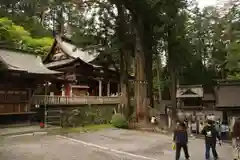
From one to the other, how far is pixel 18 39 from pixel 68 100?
11360 mm

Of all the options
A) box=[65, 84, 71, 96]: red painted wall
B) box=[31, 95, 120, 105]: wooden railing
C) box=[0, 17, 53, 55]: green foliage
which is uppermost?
box=[0, 17, 53, 55]: green foliage

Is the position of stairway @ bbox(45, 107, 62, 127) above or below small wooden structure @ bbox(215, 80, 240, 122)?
below

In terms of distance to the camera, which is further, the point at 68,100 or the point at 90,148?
the point at 68,100

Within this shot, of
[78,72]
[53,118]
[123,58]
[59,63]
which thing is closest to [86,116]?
[53,118]

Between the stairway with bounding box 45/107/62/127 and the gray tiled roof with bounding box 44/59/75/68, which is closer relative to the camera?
the stairway with bounding box 45/107/62/127

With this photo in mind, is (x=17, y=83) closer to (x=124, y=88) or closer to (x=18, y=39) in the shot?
(x=124, y=88)

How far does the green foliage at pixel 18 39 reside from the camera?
25831 mm

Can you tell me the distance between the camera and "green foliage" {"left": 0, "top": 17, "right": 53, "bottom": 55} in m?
25.8

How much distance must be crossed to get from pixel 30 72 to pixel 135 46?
914 cm

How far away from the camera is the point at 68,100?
24750 millimetres

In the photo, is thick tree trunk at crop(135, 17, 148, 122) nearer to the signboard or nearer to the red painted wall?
the signboard

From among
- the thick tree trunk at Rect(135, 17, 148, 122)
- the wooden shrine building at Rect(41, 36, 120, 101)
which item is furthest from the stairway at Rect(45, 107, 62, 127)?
the wooden shrine building at Rect(41, 36, 120, 101)

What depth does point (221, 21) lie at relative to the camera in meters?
12.1

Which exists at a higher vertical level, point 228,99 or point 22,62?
point 22,62
